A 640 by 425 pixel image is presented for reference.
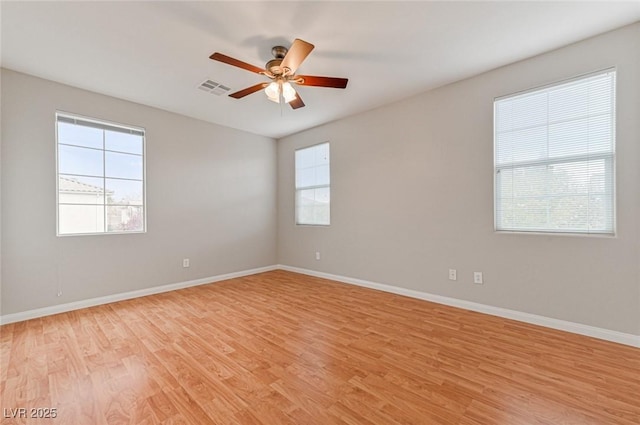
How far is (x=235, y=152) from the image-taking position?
16.4 ft

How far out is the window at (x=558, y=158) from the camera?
8.05 ft

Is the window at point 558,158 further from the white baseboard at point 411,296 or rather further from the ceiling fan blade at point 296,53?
the ceiling fan blade at point 296,53

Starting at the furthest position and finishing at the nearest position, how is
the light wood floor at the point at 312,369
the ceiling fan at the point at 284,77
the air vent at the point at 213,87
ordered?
the air vent at the point at 213,87, the ceiling fan at the point at 284,77, the light wood floor at the point at 312,369

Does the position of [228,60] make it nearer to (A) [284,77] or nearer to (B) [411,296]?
(A) [284,77]

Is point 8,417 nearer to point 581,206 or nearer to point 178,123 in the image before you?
point 178,123

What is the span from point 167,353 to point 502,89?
165 inches

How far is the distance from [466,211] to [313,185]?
8.65ft

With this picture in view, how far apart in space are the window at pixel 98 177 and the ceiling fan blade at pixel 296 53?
2.86 meters

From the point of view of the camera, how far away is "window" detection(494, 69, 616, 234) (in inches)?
96.7

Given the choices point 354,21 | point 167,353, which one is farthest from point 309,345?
point 354,21

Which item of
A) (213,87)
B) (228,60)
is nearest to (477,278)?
(228,60)

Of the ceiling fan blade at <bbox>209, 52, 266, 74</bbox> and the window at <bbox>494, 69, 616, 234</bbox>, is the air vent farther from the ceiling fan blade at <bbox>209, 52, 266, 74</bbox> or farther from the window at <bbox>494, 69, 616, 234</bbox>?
the window at <bbox>494, 69, 616, 234</bbox>

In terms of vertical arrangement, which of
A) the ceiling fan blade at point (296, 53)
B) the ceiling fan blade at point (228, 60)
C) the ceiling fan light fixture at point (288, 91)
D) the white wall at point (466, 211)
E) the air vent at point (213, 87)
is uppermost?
the air vent at point (213, 87)

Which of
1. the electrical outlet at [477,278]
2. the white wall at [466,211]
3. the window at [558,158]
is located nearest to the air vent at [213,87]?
the white wall at [466,211]
